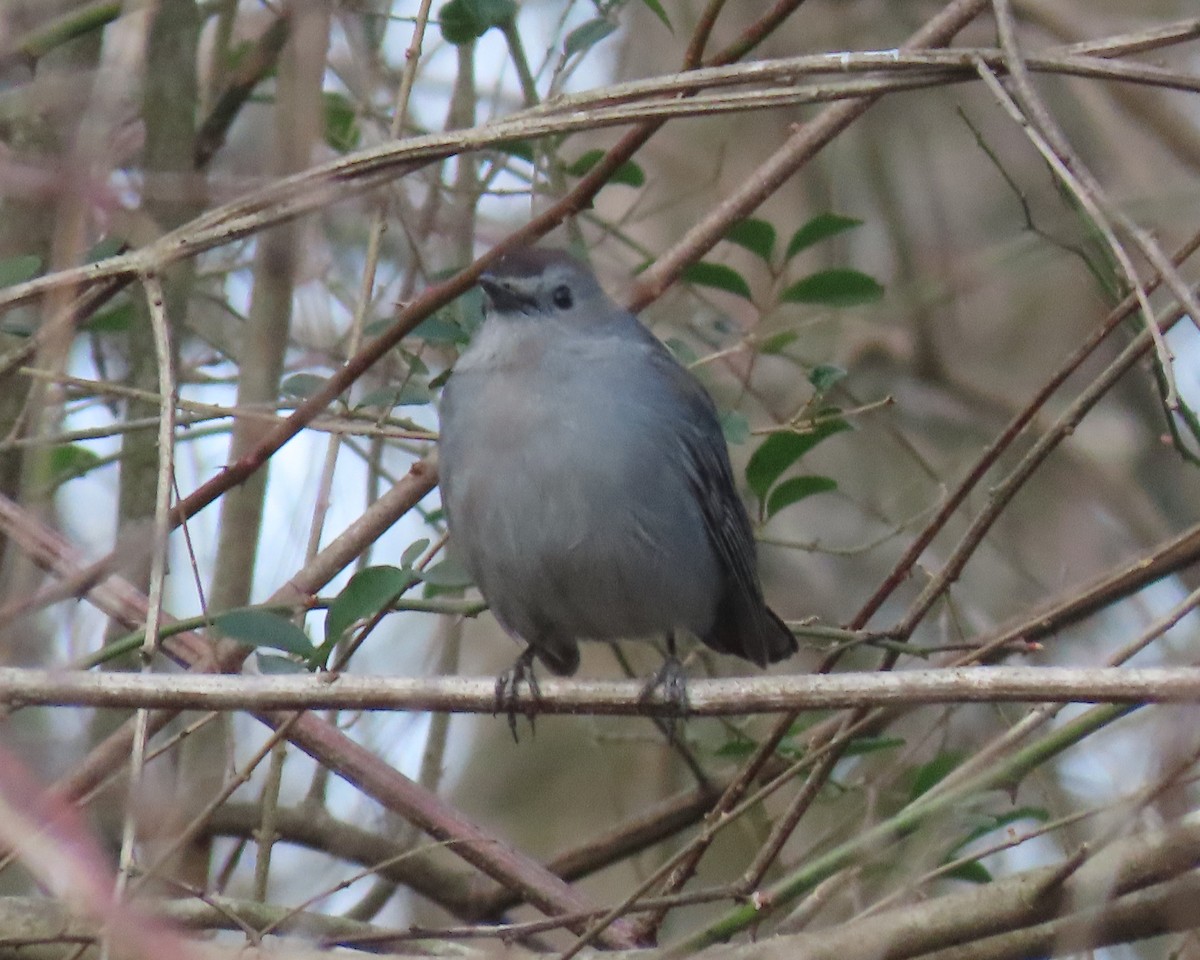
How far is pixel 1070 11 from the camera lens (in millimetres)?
6789

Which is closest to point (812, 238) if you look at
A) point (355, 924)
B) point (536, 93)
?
point (536, 93)

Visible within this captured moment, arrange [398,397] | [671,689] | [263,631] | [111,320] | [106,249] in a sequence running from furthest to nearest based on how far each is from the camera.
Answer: [111,320], [398,397], [106,249], [671,689], [263,631]

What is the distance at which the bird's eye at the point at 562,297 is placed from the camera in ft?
14.7

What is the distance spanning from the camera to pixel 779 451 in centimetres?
457

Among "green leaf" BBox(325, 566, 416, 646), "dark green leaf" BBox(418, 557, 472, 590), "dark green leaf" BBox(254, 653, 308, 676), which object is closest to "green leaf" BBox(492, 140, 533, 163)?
"dark green leaf" BBox(418, 557, 472, 590)

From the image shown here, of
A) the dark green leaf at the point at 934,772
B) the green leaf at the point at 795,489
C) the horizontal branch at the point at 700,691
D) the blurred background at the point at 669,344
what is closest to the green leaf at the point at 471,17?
the blurred background at the point at 669,344

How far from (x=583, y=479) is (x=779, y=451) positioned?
668 millimetres

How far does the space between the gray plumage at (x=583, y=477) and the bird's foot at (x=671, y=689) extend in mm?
233

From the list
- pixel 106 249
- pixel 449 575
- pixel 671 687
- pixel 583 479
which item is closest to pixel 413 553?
pixel 449 575

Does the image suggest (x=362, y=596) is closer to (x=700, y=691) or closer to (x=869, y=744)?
(x=700, y=691)

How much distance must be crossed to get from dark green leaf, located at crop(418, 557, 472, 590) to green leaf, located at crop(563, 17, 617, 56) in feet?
4.56

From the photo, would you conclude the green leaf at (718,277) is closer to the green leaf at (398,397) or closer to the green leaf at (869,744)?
the green leaf at (398,397)

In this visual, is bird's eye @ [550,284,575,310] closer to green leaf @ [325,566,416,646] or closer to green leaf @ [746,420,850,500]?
green leaf @ [746,420,850,500]

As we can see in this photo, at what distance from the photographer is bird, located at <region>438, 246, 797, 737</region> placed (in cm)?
417
